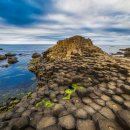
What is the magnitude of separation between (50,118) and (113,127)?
176 cm

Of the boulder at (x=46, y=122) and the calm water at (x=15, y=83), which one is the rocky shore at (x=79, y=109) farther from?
the calm water at (x=15, y=83)

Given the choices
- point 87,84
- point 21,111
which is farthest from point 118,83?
point 21,111

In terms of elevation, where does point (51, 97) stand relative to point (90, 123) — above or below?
below

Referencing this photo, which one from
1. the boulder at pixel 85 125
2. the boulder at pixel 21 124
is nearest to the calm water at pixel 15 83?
the boulder at pixel 21 124

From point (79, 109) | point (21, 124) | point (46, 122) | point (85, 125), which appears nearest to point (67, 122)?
point (85, 125)

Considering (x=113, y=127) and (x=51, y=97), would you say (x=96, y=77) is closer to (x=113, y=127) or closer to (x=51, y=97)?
(x=51, y=97)

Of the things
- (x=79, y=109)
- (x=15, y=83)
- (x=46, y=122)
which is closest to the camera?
(x=46, y=122)

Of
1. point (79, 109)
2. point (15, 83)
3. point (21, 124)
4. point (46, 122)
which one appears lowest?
point (15, 83)

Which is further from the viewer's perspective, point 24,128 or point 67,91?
point 67,91

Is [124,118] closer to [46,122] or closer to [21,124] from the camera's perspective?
[46,122]

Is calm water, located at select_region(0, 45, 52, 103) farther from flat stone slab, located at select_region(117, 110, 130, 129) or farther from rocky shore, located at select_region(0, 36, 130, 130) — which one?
flat stone slab, located at select_region(117, 110, 130, 129)

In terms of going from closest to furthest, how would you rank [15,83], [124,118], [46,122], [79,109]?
[124,118] < [46,122] < [79,109] < [15,83]

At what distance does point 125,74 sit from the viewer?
7.59 m

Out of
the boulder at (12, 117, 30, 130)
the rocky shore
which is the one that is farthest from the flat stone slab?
the boulder at (12, 117, 30, 130)
